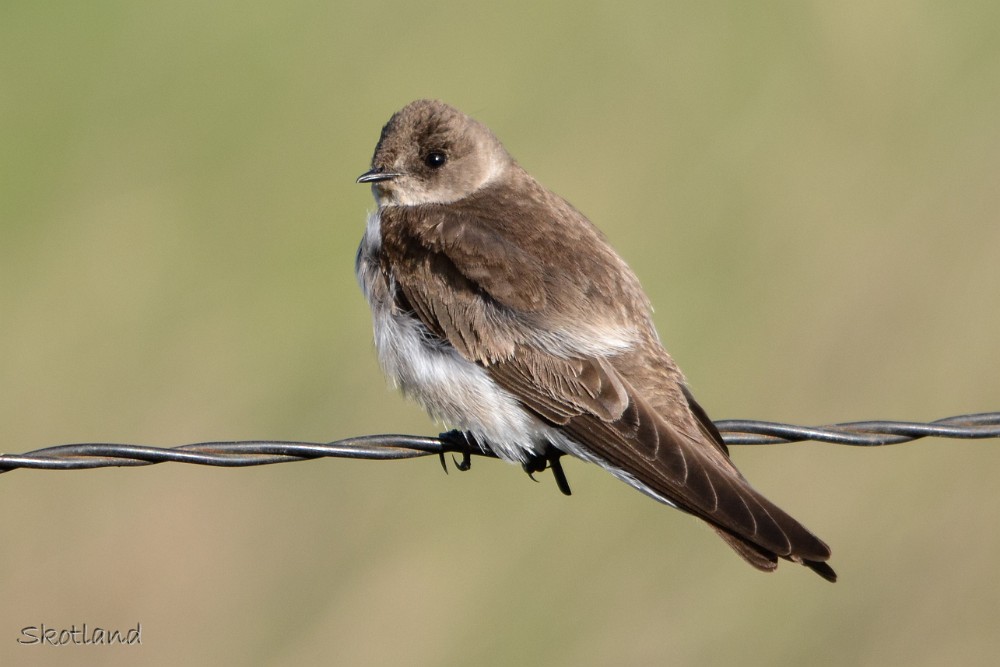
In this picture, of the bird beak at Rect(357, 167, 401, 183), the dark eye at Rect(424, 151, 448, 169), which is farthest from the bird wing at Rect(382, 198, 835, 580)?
the dark eye at Rect(424, 151, 448, 169)

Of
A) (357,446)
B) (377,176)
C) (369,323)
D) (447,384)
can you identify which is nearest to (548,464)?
(447,384)

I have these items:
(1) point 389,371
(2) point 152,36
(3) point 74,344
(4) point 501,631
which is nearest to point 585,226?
(1) point 389,371

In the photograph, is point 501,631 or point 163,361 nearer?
point 501,631

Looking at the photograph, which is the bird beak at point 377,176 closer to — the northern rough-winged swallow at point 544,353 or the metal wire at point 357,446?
the northern rough-winged swallow at point 544,353

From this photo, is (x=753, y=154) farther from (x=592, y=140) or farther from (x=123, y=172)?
(x=123, y=172)

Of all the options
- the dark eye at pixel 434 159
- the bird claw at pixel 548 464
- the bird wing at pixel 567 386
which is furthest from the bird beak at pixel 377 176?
the bird claw at pixel 548 464

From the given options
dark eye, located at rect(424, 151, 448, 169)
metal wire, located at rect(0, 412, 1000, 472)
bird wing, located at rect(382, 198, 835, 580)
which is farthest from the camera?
dark eye, located at rect(424, 151, 448, 169)

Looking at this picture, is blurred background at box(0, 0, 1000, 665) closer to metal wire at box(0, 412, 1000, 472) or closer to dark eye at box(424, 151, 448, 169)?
dark eye at box(424, 151, 448, 169)
